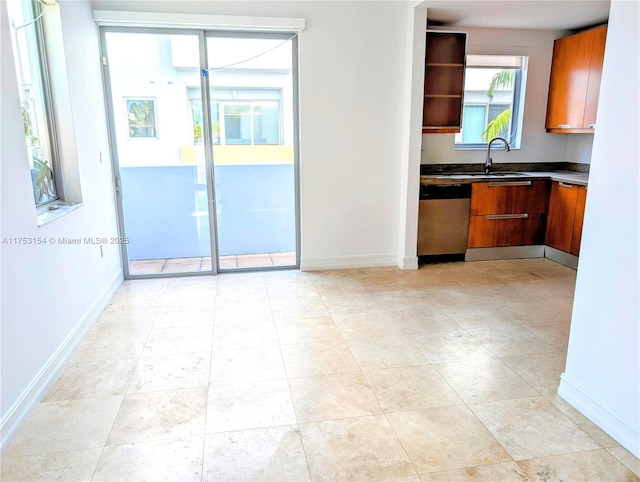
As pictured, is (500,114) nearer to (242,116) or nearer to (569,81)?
(569,81)

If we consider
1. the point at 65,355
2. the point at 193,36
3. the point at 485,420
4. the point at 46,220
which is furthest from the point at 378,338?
the point at 193,36

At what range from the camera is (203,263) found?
4426 mm

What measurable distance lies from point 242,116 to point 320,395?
2.78 metres

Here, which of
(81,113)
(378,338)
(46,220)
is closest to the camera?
(46,220)

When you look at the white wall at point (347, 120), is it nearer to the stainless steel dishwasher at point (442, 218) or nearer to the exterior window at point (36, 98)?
the stainless steel dishwasher at point (442, 218)

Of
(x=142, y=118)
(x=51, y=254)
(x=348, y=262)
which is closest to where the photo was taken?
(x=51, y=254)

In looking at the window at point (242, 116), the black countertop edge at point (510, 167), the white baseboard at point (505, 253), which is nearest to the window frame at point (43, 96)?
the window at point (242, 116)

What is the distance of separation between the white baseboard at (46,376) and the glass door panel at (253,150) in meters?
1.40

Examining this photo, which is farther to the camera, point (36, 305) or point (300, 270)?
point (300, 270)

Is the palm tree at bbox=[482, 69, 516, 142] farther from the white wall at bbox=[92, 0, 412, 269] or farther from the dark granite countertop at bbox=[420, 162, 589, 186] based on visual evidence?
the white wall at bbox=[92, 0, 412, 269]

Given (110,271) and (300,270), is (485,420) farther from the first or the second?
(110,271)

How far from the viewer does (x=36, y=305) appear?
2326 mm

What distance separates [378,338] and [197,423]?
132 cm

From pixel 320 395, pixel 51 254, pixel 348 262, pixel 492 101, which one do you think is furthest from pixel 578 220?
pixel 51 254
